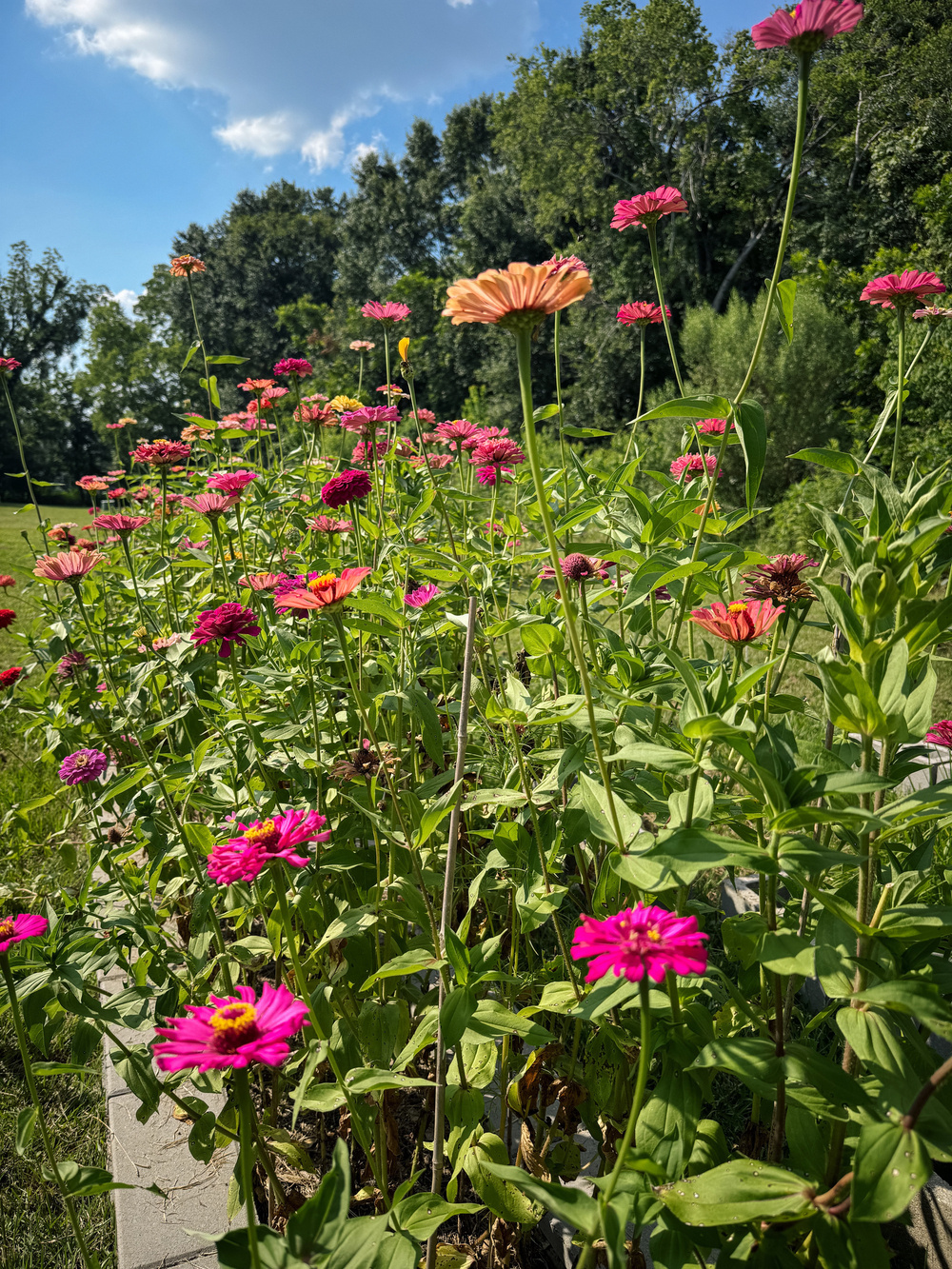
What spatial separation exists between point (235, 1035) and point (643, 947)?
33 centimetres

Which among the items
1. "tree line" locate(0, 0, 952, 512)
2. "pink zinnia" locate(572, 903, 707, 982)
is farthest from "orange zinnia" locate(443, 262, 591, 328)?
"tree line" locate(0, 0, 952, 512)

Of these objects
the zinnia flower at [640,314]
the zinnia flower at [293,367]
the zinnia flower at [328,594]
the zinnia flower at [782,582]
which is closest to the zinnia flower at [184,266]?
the zinnia flower at [293,367]

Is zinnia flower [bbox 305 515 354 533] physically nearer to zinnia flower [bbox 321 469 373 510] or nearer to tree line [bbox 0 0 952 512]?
zinnia flower [bbox 321 469 373 510]

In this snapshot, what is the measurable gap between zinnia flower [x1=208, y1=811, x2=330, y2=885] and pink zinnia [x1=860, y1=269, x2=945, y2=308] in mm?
1144

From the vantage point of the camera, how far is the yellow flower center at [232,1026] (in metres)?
0.56

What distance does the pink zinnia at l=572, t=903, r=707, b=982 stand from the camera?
51cm

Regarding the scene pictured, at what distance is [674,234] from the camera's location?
1485cm

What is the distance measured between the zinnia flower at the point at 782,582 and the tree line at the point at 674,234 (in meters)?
3.30

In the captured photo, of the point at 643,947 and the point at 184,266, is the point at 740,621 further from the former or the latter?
the point at 184,266

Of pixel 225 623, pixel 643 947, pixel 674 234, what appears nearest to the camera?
pixel 643 947

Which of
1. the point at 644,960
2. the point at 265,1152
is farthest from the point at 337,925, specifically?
the point at 644,960

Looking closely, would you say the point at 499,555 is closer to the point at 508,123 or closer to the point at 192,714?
the point at 192,714

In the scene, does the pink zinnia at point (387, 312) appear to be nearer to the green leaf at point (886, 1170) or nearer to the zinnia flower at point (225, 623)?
the zinnia flower at point (225, 623)

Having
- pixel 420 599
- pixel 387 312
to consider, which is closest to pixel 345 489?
pixel 420 599
